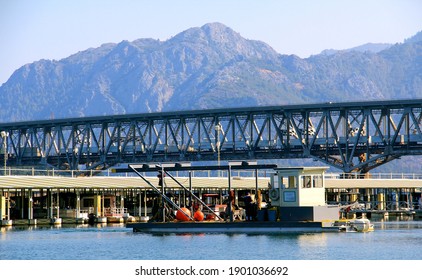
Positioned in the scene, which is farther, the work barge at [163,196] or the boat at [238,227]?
the work barge at [163,196]

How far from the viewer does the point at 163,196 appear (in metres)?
77.4

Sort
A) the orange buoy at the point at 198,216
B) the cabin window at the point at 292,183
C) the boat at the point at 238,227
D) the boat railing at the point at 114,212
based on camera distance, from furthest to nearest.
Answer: the boat railing at the point at 114,212 < the orange buoy at the point at 198,216 < the cabin window at the point at 292,183 < the boat at the point at 238,227

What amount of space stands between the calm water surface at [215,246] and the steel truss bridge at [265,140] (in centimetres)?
6621

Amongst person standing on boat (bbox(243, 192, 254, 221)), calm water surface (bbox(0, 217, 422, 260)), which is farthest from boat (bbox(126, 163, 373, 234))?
person standing on boat (bbox(243, 192, 254, 221))

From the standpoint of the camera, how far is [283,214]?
73438 mm

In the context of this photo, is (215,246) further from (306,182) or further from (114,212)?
(114,212)

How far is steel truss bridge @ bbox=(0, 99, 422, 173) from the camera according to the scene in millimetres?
154250

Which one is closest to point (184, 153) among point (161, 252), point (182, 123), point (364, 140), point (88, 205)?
point (182, 123)

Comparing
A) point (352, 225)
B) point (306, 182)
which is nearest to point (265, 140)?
point (352, 225)

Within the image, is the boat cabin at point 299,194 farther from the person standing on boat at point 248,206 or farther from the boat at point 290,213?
the person standing on boat at point 248,206

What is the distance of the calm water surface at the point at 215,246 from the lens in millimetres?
58094

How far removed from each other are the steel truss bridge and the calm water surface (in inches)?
2607

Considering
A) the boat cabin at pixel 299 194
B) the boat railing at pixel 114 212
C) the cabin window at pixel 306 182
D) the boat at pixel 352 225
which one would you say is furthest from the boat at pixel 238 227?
the boat railing at pixel 114 212

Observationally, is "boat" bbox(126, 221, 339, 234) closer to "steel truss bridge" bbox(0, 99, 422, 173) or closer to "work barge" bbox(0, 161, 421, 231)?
"work barge" bbox(0, 161, 421, 231)
